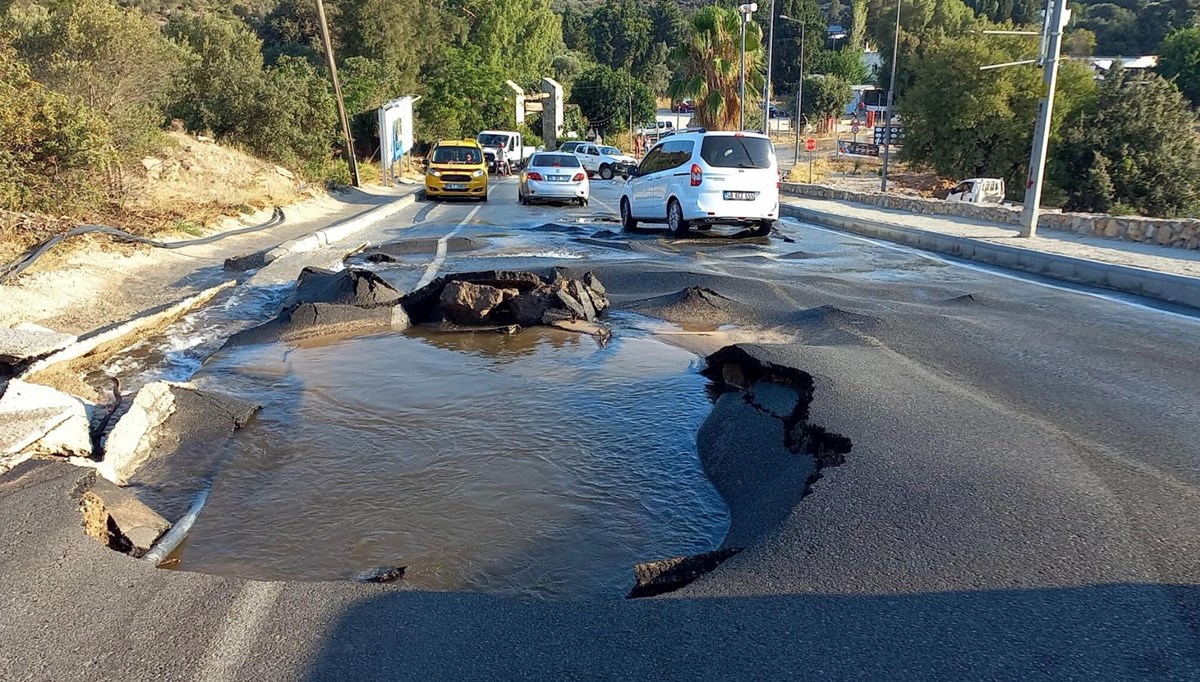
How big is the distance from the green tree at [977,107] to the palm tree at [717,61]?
26.4ft

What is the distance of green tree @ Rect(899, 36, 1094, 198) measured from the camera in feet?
113

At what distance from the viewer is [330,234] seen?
1577 cm

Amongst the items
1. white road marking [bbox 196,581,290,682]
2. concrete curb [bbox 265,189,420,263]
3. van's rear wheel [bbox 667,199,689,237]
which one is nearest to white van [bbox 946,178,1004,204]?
van's rear wheel [bbox 667,199,689,237]

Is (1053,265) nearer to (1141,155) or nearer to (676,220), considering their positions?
(676,220)

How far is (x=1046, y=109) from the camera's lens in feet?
48.3

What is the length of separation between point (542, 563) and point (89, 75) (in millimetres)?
16582

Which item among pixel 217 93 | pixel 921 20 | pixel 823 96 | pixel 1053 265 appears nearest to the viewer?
pixel 1053 265

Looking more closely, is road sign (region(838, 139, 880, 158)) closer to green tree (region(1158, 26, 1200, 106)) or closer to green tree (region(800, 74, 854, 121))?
green tree (region(800, 74, 854, 121))

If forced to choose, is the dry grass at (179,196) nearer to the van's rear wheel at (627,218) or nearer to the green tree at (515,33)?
the van's rear wheel at (627,218)

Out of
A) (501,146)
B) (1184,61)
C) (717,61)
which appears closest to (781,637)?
(717,61)

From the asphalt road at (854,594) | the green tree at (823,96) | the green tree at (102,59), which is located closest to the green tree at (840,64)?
the green tree at (823,96)

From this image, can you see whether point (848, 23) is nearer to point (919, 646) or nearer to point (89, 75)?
point (89, 75)

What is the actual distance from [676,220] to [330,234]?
6544 mm

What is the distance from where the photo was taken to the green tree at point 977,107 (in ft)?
113
